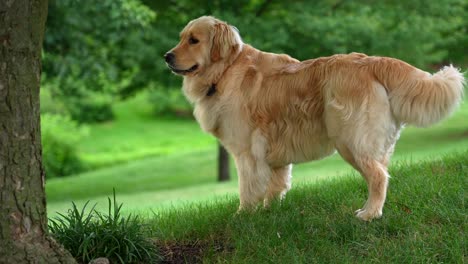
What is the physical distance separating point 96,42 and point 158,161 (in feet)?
30.2

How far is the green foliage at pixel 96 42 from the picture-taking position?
40.3 feet

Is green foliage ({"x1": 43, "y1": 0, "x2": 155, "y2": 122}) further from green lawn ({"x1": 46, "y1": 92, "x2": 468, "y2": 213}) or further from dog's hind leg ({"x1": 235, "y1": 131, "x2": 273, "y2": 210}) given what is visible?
dog's hind leg ({"x1": 235, "y1": 131, "x2": 273, "y2": 210})

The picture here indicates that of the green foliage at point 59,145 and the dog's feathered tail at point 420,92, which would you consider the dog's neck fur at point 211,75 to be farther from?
the green foliage at point 59,145

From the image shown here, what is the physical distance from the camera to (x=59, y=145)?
23.7 meters

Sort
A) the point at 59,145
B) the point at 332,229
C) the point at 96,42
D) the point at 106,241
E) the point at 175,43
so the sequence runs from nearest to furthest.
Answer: the point at 106,241, the point at 332,229, the point at 175,43, the point at 96,42, the point at 59,145

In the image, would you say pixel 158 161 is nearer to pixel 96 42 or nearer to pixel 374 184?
pixel 96 42

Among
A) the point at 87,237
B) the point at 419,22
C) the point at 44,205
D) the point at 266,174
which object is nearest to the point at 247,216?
the point at 266,174

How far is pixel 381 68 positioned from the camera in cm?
508

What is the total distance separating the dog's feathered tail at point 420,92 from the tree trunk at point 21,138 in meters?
2.61

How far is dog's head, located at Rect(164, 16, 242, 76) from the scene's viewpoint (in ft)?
18.8

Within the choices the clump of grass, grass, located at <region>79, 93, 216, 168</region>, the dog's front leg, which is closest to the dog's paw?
the dog's front leg

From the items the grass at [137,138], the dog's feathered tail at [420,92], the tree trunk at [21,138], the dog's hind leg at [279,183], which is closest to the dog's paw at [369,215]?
the dog's feathered tail at [420,92]

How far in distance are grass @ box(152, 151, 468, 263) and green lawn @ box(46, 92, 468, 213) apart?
4.08 m

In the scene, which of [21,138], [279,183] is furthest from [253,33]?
[21,138]
